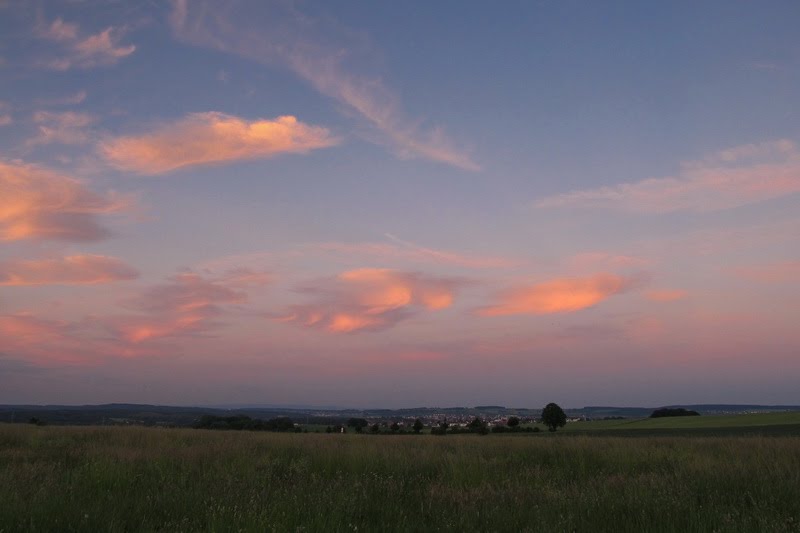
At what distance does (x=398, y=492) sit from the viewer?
756cm

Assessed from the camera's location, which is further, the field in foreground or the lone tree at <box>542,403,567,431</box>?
the lone tree at <box>542,403,567,431</box>

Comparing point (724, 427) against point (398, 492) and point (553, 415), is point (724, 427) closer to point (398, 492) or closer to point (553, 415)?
point (553, 415)

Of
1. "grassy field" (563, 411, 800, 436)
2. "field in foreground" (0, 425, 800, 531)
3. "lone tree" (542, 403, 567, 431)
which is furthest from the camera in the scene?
"lone tree" (542, 403, 567, 431)

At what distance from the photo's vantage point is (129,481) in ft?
26.3

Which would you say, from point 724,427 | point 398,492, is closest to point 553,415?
point 724,427

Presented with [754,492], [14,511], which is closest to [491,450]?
[754,492]

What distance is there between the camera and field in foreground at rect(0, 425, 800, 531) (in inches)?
217

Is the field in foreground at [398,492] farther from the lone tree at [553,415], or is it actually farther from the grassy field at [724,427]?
the lone tree at [553,415]

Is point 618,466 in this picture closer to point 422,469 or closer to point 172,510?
point 422,469

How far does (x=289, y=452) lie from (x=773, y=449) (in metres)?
10.9

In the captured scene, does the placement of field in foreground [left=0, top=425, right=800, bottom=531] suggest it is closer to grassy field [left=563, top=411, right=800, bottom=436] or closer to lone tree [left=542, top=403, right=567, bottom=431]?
grassy field [left=563, top=411, right=800, bottom=436]

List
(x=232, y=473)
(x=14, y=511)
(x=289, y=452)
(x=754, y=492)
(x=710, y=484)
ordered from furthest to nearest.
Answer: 1. (x=289, y=452)
2. (x=232, y=473)
3. (x=710, y=484)
4. (x=754, y=492)
5. (x=14, y=511)

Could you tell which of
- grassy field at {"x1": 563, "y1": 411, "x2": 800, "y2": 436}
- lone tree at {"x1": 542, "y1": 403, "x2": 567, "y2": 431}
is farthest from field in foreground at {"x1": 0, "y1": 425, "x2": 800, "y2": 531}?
lone tree at {"x1": 542, "y1": 403, "x2": 567, "y2": 431}

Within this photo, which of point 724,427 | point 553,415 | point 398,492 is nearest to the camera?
point 398,492
